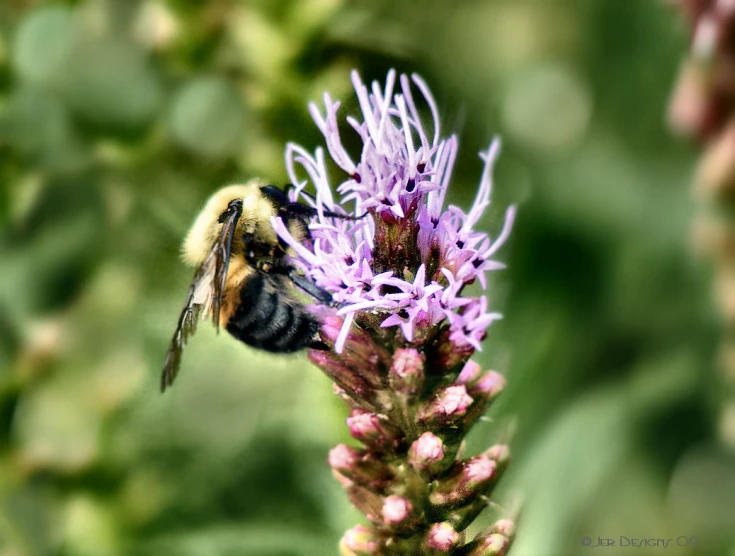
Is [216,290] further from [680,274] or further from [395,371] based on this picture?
[680,274]

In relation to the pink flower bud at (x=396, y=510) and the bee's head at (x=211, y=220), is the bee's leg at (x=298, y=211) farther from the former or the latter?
the pink flower bud at (x=396, y=510)

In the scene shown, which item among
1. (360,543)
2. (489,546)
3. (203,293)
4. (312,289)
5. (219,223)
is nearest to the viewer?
(489,546)

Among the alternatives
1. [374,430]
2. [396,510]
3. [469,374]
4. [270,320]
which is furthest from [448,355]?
[270,320]

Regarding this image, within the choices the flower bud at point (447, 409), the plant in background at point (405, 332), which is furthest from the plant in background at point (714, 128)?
the flower bud at point (447, 409)

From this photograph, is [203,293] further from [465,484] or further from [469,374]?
[465,484]

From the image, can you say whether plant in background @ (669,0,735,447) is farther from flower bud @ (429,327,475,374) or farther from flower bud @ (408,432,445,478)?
flower bud @ (408,432,445,478)

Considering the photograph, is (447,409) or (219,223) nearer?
(447,409)

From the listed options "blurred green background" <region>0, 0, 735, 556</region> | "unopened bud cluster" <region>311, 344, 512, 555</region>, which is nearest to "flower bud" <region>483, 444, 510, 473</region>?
"unopened bud cluster" <region>311, 344, 512, 555</region>
